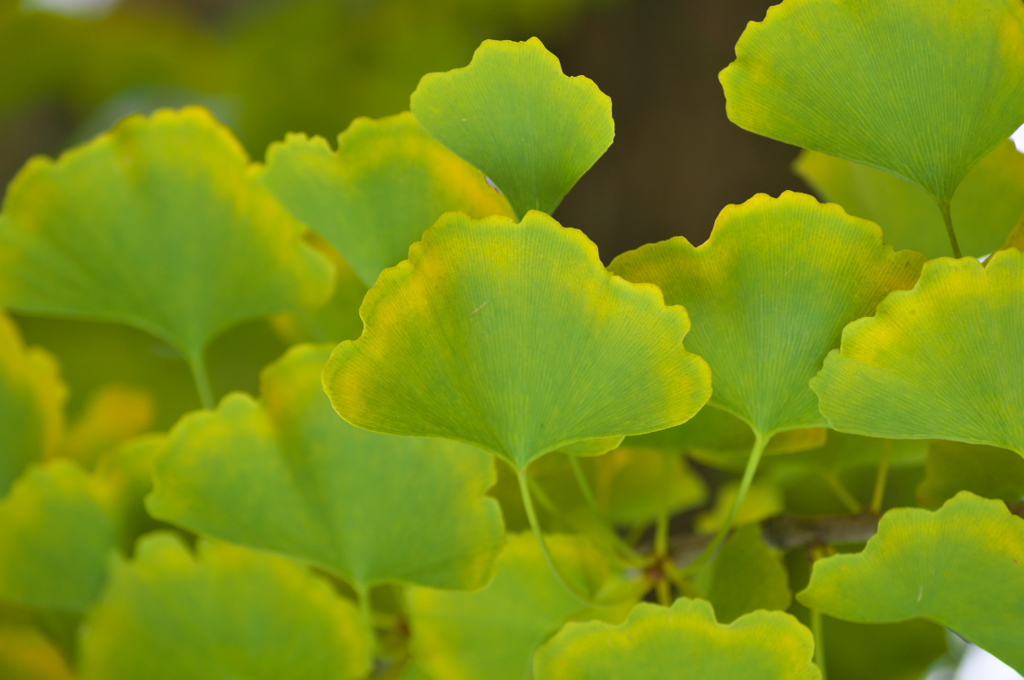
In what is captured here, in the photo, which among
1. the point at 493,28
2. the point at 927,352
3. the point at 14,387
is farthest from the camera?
the point at 493,28

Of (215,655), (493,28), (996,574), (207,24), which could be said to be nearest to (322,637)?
(215,655)

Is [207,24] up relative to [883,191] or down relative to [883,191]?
up

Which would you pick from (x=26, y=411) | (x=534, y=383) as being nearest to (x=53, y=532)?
(x=26, y=411)

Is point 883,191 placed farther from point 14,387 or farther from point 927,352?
point 14,387

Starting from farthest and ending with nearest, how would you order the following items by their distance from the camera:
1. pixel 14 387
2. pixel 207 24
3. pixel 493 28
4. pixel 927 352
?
1. pixel 207 24
2. pixel 493 28
3. pixel 14 387
4. pixel 927 352

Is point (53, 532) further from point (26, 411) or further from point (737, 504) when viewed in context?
point (737, 504)

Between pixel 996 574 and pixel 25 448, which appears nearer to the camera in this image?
pixel 996 574
